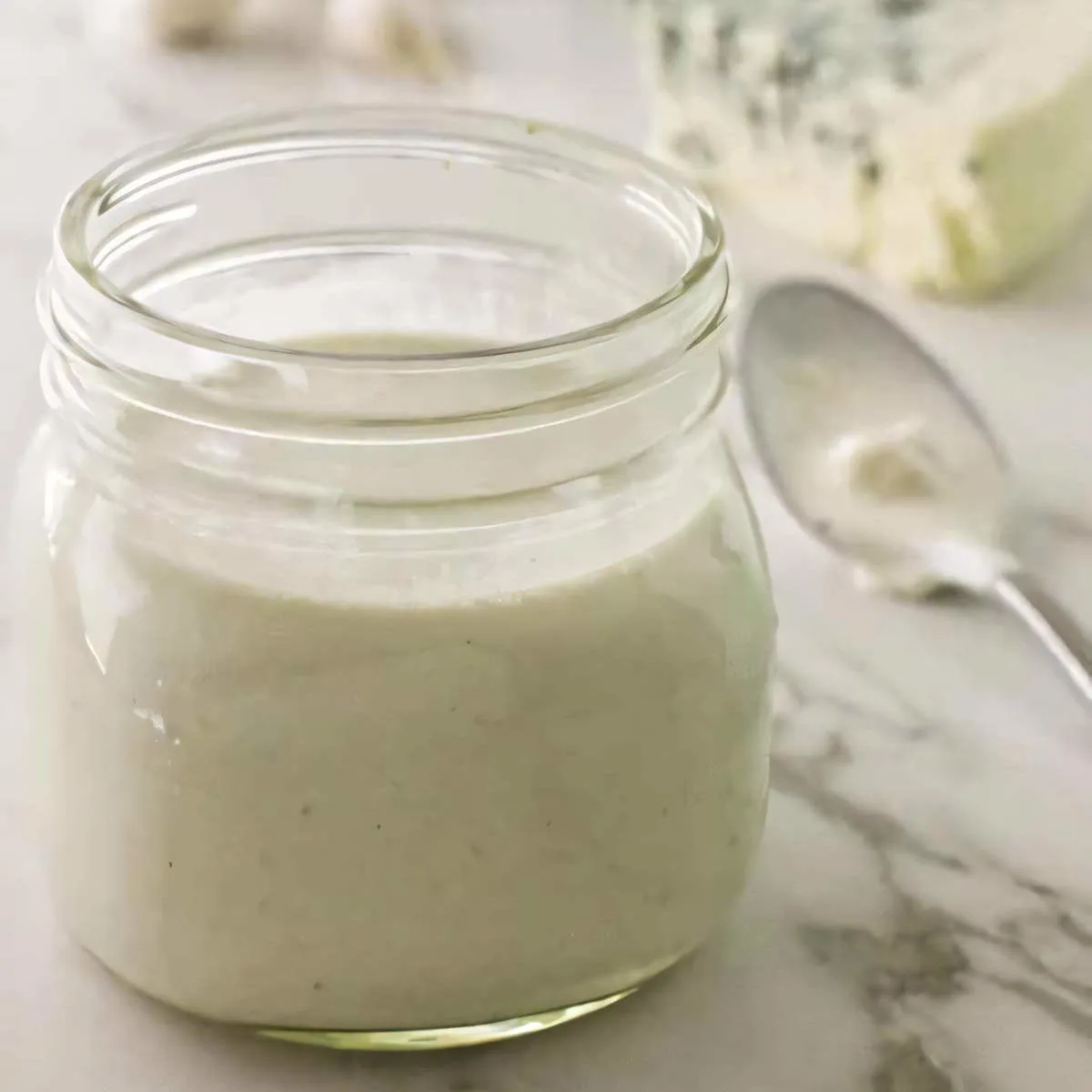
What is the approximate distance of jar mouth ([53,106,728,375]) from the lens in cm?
35

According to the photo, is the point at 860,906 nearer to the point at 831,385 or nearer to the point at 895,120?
the point at 831,385

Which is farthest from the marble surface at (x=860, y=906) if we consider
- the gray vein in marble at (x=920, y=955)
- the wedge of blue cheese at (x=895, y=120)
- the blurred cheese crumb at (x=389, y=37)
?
the blurred cheese crumb at (x=389, y=37)

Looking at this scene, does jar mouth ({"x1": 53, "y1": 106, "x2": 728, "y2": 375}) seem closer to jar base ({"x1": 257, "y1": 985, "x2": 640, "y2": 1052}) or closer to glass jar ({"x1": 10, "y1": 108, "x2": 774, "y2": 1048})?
glass jar ({"x1": 10, "y1": 108, "x2": 774, "y2": 1048})

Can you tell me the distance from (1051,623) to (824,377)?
0.19 meters

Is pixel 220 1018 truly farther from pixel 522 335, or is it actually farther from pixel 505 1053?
pixel 522 335

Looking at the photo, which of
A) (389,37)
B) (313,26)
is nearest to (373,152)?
(389,37)

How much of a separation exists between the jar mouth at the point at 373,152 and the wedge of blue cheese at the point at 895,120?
0.41 meters

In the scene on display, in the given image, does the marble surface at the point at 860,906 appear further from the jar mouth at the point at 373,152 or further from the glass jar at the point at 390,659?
the jar mouth at the point at 373,152

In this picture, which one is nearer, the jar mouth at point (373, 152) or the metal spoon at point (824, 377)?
the jar mouth at point (373, 152)

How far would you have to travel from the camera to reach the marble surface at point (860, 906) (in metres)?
0.41

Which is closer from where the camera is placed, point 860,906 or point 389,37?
point 860,906

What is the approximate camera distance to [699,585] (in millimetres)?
388

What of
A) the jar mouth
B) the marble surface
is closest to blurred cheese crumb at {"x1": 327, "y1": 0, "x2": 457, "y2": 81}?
the marble surface

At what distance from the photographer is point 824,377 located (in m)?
0.73
